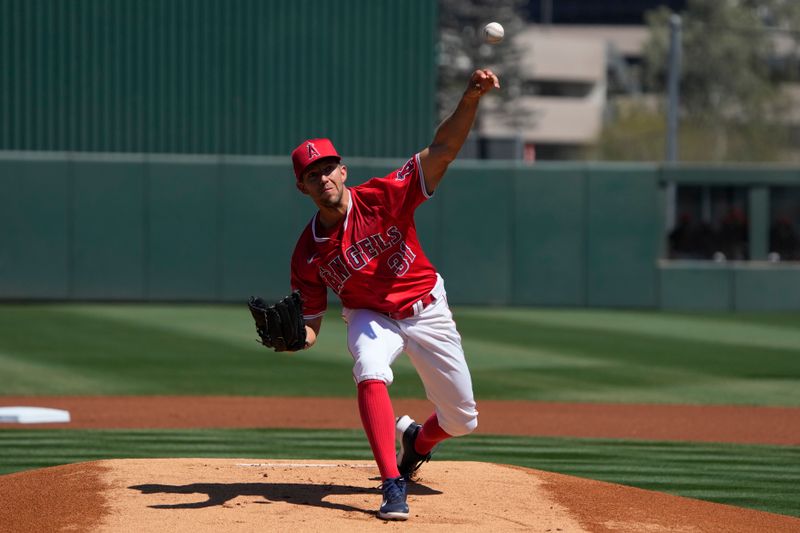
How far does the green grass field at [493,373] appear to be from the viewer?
841 cm

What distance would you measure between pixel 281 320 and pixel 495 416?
17.1 ft

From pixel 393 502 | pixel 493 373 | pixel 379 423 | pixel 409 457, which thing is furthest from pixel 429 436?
pixel 493 373

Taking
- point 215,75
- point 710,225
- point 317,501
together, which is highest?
point 215,75

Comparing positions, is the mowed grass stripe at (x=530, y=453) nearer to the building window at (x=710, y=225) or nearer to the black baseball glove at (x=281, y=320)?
the black baseball glove at (x=281, y=320)

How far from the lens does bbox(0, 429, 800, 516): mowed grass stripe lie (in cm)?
759

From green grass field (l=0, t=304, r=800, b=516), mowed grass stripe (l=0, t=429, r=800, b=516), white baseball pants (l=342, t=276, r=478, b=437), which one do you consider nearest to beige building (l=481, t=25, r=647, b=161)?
green grass field (l=0, t=304, r=800, b=516)

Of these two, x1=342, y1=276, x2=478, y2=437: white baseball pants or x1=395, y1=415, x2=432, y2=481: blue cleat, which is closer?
x1=342, y1=276, x2=478, y2=437: white baseball pants

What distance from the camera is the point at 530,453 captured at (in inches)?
348

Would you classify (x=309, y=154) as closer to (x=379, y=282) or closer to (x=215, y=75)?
(x=379, y=282)

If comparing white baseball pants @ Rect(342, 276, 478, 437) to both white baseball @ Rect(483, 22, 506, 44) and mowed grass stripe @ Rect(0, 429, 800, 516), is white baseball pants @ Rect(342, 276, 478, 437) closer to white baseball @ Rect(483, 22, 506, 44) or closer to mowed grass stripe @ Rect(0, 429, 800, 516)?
white baseball @ Rect(483, 22, 506, 44)

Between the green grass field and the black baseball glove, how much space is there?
2483 mm

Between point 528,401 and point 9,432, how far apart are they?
4.62 meters

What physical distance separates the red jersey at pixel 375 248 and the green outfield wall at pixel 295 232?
14.7 m

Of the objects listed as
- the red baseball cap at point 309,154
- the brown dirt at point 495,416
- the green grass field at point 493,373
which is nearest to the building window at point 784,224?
the green grass field at point 493,373
